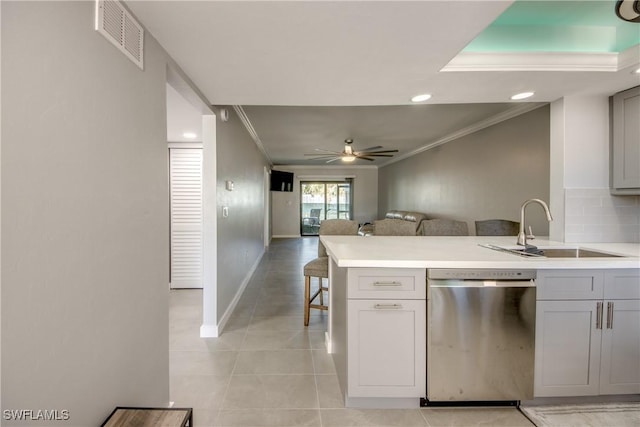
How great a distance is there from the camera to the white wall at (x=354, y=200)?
9.77 metres

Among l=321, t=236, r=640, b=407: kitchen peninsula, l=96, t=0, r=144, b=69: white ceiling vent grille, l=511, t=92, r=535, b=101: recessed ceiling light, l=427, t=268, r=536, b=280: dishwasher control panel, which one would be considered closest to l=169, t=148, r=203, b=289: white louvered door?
l=96, t=0, r=144, b=69: white ceiling vent grille

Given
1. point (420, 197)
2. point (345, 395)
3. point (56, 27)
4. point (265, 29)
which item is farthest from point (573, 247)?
point (420, 197)

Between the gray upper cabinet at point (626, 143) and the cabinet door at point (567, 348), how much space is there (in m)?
1.20

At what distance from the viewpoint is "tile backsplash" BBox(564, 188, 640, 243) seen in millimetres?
2445

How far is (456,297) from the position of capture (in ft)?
5.69

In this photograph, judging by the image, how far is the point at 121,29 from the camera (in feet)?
4.00

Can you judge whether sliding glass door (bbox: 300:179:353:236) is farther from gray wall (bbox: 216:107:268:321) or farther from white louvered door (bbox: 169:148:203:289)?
white louvered door (bbox: 169:148:203:289)

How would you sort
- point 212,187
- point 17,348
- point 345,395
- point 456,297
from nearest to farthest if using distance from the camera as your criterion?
point 17,348
point 456,297
point 345,395
point 212,187

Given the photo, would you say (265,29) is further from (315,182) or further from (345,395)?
(315,182)

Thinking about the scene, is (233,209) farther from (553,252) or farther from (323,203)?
(323,203)

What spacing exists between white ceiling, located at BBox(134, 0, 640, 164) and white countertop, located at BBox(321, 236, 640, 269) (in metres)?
1.22

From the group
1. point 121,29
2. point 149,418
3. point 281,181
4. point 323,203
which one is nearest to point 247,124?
point 121,29

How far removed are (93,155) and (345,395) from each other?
1887 millimetres

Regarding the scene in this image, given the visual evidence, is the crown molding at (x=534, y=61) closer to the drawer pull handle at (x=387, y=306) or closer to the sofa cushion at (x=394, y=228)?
the drawer pull handle at (x=387, y=306)
